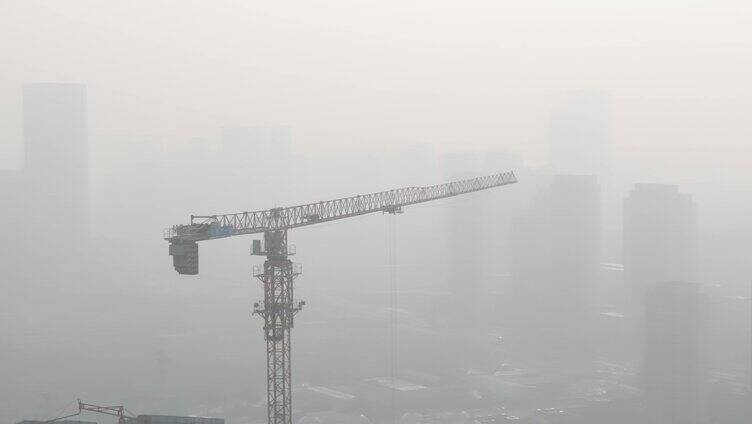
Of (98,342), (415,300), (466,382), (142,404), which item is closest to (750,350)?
(466,382)

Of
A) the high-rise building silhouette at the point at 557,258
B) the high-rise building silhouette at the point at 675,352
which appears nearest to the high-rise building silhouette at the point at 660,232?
the high-rise building silhouette at the point at 557,258

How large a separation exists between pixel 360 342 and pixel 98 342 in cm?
3141

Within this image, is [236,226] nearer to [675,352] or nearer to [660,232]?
[675,352]

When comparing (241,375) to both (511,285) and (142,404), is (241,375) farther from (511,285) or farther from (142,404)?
(511,285)

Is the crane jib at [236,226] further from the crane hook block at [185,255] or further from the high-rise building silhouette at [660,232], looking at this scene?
the high-rise building silhouette at [660,232]

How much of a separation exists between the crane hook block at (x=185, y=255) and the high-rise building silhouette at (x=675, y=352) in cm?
5424

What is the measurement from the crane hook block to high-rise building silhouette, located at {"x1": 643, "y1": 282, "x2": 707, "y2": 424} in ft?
178

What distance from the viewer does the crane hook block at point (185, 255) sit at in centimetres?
3453

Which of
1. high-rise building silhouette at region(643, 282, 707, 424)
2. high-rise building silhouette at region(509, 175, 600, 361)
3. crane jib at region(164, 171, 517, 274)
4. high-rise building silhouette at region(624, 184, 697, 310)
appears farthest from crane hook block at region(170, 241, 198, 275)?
high-rise building silhouette at region(509, 175, 600, 361)

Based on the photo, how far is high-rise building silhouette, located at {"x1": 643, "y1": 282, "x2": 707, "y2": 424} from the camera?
77.4 meters

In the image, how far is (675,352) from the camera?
78.8 meters

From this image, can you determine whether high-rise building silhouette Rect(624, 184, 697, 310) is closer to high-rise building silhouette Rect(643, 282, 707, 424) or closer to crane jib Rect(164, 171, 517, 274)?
high-rise building silhouette Rect(643, 282, 707, 424)

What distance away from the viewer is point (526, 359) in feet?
355

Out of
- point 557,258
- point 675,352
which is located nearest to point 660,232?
point 557,258
